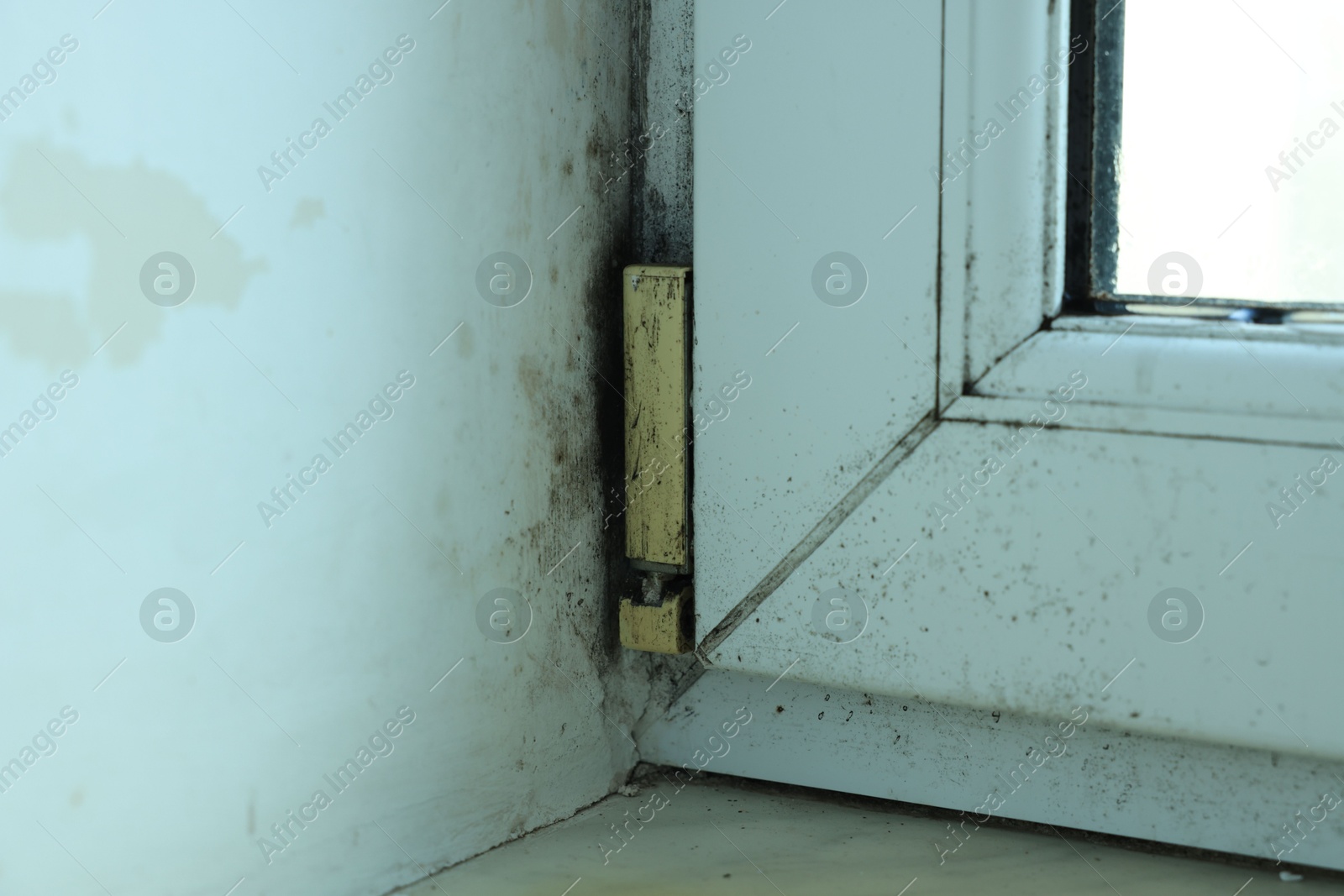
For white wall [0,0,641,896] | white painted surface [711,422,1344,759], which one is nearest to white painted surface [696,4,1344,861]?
white painted surface [711,422,1344,759]

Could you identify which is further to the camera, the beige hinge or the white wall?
the beige hinge

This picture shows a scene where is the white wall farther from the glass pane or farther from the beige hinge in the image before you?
the glass pane

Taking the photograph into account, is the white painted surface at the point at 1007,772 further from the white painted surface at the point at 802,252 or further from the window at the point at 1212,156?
the window at the point at 1212,156

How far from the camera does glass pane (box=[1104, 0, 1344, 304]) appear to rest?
1018 millimetres

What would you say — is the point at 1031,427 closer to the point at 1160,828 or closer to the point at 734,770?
the point at 1160,828

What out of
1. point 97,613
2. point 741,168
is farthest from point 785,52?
point 97,613

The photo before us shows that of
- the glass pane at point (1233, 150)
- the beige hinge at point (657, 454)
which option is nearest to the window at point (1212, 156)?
the glass pane at point (1233, 150)

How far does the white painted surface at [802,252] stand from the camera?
1077mm

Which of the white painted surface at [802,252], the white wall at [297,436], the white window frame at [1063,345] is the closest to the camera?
the white wall at [297,436]

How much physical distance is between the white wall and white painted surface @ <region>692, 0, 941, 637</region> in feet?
0.48

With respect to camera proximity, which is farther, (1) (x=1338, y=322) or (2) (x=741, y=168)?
(2) (x=741, y=168)

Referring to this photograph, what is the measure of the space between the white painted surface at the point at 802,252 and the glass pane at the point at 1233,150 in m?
0.20

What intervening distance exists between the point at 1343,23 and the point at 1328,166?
12cm

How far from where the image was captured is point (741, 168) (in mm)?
1142
